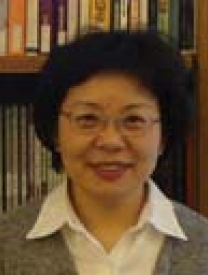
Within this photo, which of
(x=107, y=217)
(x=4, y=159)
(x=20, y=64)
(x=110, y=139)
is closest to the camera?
(x=110, y=139)

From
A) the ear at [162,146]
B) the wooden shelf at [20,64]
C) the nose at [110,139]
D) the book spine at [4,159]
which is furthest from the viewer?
the book spine at [4,159]

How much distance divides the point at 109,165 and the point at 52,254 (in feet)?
0.60

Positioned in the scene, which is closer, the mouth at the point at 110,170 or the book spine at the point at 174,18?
A: the mouth at the point at 110,170

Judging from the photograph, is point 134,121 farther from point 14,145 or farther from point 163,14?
point 14,145

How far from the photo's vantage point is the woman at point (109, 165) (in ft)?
3.61

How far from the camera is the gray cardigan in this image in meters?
1.16

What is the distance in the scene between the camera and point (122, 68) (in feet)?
3.70

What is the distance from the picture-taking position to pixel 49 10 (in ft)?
5.18

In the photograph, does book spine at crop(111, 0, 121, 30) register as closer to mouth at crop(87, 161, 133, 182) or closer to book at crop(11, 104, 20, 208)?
book at crop(11, 104, 20, 208)

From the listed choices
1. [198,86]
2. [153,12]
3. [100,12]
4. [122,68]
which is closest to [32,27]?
[100,12]

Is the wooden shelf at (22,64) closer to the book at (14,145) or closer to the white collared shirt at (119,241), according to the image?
the book at (14,145)

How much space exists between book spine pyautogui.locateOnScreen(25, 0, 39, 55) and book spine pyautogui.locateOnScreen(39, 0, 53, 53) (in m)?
0.01

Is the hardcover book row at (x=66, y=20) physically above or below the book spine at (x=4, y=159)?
above

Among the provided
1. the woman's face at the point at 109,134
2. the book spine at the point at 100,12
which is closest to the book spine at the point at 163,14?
the book spine at the point at 100,12
